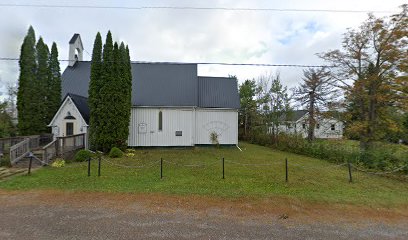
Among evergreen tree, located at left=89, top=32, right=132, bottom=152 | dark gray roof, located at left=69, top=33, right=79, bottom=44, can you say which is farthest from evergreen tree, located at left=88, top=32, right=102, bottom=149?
dark gray roof, located at left=69, top=33, right=79, bottom=44

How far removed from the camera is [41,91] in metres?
17.2

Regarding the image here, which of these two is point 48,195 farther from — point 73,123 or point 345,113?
point 345,113

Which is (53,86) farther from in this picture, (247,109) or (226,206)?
(247,109)

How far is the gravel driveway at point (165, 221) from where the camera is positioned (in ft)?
16.5

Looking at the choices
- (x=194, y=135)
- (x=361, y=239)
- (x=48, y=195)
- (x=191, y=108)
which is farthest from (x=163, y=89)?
(x=361, y=239)

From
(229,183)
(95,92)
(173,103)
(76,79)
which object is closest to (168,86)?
(173,103)

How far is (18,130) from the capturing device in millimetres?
16734

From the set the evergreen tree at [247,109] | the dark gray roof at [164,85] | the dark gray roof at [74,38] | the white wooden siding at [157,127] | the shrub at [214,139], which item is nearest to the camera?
the white wooden siding at [157,127]

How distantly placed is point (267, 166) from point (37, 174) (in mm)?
11821

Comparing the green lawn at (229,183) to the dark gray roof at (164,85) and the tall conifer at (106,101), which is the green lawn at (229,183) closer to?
the tall conifer at (106,101)

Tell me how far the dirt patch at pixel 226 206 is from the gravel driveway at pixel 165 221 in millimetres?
28

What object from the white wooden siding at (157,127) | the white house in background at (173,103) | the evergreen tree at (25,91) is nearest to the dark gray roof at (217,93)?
the white house in background at (173,103)

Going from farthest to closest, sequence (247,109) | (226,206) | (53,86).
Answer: (247,109) < (53,86) < (226,206)

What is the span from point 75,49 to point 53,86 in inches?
288
